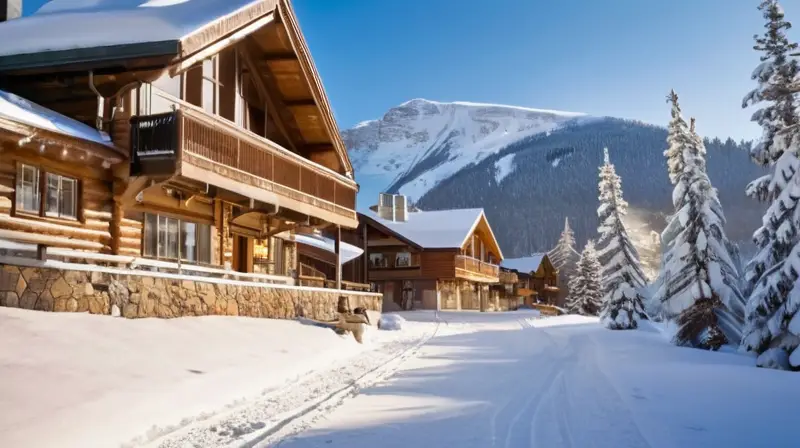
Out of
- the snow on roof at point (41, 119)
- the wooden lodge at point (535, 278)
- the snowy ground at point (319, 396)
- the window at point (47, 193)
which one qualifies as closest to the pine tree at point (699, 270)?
the snowy ground at point (319, 396)

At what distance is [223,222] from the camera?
19.8 meters

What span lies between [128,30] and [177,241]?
575 cm

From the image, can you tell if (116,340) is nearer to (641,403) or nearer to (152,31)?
(152,31)

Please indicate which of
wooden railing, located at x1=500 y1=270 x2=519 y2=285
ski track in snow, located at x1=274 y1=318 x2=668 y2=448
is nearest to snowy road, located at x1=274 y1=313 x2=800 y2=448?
ski track in snow, located at x1=274 y1=318 x2=668 y2=448

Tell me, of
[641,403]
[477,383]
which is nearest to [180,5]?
[477,383]

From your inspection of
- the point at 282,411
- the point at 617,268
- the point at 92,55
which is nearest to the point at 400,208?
the point at 617,268

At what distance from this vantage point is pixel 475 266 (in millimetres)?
56031

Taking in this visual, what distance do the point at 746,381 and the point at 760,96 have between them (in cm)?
1071

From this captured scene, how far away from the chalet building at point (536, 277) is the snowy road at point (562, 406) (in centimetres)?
7193

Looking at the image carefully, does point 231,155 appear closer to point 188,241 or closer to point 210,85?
point 188,241

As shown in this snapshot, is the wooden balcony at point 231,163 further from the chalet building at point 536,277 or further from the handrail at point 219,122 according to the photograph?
the chalet building at point 536,277

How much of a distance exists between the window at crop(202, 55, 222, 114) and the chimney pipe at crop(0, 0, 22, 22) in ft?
18.0

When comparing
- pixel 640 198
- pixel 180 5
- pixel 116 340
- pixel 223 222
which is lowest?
pixel 116 340

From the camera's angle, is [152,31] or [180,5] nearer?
[152,31]
